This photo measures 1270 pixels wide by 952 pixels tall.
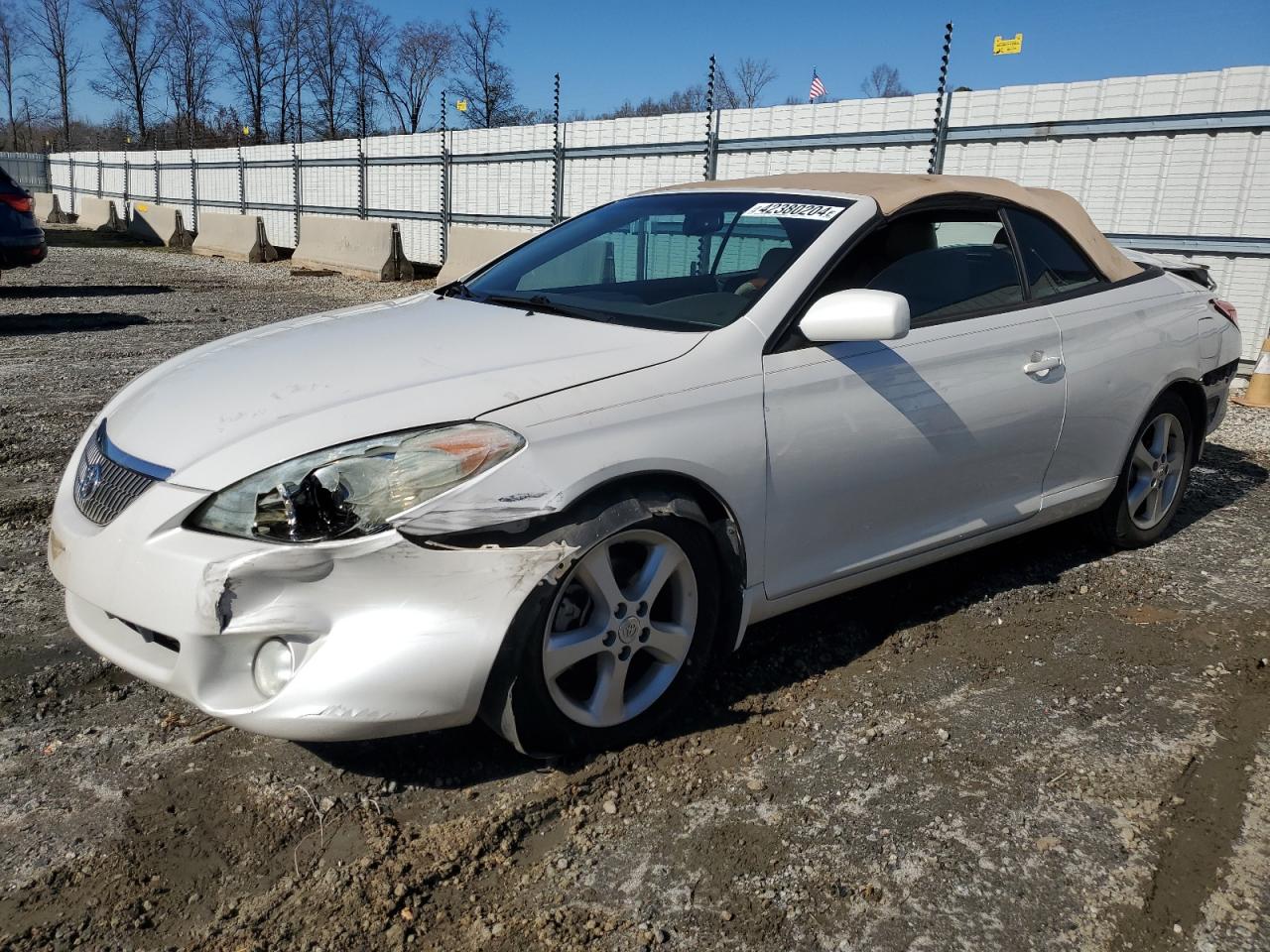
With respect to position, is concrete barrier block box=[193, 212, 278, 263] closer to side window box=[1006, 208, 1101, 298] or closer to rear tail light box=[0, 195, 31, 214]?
rear tail light box=[0, 195, 31, 214]

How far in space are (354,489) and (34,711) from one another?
138 centimetres

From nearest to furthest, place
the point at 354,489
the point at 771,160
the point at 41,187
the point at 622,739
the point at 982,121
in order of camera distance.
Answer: the point at 354,489
the point at 622,739
the point at 982,121
the point at 771,160
the point at 41,187

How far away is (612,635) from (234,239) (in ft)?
70.6

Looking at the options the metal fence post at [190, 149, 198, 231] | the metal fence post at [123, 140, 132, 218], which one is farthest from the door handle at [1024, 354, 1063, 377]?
the metal fence post at [123, 140, 132, 218]

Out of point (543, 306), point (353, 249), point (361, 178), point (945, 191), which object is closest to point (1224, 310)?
point (945, 191)

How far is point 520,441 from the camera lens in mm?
2539

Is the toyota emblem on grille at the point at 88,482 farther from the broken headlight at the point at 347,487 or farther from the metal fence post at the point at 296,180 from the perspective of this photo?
the metal fence post at the point at 296,180

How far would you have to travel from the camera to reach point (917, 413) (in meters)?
3.36

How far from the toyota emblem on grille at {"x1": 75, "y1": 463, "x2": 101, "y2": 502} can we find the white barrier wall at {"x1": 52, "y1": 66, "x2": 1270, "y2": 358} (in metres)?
8.76

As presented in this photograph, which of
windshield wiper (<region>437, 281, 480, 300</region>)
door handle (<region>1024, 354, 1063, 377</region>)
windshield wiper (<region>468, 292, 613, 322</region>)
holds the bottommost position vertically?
door handle (<region>1024, 354, 1063, 377</region>)

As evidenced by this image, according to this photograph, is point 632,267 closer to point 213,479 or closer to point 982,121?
point 213,479

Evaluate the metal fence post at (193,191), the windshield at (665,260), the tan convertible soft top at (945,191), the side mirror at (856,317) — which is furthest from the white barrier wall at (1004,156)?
the metal fence post at (193,191)

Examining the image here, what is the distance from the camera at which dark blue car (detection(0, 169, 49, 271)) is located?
12.1 meters

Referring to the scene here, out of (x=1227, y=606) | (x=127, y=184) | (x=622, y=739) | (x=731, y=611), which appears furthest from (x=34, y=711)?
(x=127, y=184)
